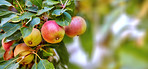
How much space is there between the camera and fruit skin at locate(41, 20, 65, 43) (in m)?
0.41

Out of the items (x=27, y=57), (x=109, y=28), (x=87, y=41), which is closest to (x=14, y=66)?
(x=27, y=57)

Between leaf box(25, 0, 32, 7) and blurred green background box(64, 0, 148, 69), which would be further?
blurred green background box(64, 0, 148, 69)

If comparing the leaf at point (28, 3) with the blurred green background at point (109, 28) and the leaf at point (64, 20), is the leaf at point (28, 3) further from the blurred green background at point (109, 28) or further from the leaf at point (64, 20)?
the blurred green background at point (109, 28)

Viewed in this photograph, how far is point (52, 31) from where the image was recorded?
0.43 m

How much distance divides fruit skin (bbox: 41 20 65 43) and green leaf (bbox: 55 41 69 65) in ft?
0.22

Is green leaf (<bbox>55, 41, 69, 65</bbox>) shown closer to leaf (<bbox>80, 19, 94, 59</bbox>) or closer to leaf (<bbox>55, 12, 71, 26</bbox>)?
leaf (<bbox>55, 12, 71, 26</bbox>)

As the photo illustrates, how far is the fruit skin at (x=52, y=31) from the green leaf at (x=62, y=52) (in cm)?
7

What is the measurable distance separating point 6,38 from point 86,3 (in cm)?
145

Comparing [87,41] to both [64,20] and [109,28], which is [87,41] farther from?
[64,20]

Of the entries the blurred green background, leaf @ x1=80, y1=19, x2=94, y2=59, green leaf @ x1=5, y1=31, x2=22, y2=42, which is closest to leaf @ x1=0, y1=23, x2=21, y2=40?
green leaf @ x1=5, y1=31, x2=22, y2=42

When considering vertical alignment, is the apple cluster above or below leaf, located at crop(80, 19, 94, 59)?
below

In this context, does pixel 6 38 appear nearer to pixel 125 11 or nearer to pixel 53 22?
pixel 53 22

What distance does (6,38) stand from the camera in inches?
16.7

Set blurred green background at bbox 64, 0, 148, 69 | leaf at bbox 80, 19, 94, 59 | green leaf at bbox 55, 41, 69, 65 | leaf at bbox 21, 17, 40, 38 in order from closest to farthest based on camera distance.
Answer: leaf at bbox 21, 17, 40, 38 → green leaf at bbox 55, 41, 69, 65 → leaf at bbox 80, 19, 94, 59 → blurred green background at bbox 64, 0, 148, 69
